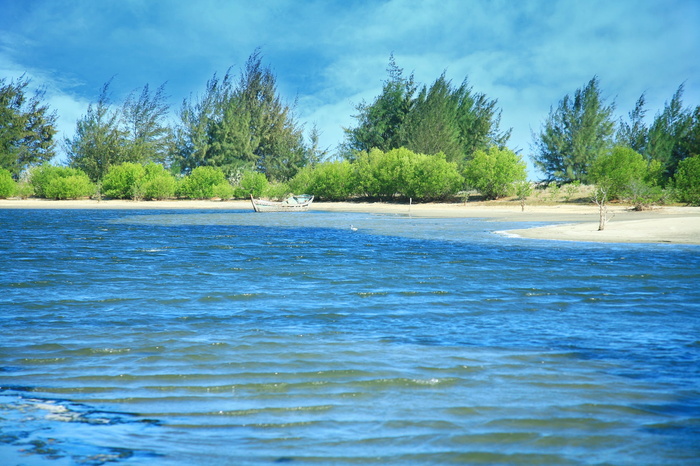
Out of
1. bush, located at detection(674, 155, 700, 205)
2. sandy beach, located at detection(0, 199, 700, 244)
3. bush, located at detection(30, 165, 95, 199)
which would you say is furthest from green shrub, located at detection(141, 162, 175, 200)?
bush, located at detection(674, 155, 700, 205)

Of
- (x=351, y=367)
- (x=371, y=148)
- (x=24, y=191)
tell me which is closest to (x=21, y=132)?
(x=24, y=191)

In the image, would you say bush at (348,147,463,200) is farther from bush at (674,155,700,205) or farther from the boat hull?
bush at (674,155,700,205)

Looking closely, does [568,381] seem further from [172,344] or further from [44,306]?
[44,306]

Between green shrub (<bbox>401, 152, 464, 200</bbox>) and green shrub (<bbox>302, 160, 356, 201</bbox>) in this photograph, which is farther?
green shrub (<bbox>302, 160, 356, 201</bbox>)

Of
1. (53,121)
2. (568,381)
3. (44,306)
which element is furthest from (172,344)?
(53,121)

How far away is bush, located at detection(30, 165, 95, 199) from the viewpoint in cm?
7381

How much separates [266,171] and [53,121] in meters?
32.7

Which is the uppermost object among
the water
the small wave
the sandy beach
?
the sandy beach

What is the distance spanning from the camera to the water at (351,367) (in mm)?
4590

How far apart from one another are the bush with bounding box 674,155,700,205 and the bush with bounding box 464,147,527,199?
50.2 feet

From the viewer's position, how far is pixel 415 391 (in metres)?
5.95

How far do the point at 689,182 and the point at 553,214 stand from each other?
10182mm

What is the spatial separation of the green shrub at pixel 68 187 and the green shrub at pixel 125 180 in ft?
8.99

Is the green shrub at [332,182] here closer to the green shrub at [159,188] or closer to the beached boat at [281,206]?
the beached boat at [281,206]
